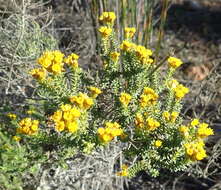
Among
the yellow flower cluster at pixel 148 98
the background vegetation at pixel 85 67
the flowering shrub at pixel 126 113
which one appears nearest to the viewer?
the flowering shrub at pixel 126 113

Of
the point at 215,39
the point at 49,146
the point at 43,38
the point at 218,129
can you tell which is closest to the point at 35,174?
the point at 49,146

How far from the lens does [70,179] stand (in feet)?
9.48

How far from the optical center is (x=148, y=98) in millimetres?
1830

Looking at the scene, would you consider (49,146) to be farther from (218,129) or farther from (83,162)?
(218,129)

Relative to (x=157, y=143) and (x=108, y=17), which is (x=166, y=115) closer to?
(x=157, y=143)

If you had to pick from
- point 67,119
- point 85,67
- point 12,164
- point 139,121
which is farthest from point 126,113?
point 85,67

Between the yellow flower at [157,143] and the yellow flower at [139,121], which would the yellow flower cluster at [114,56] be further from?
the yellow flower at [157,143]

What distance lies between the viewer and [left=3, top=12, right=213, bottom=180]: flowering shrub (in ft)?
5.62

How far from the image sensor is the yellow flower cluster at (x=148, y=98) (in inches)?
72.0

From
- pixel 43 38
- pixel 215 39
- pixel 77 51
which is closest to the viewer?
pixel 43 38

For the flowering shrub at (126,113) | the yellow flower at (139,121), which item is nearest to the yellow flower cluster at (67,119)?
the flowering shrub at (126,113)

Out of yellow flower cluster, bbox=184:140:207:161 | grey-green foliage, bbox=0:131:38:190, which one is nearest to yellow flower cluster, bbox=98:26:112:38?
yellow flower cluster, bbox=184:140:207:161

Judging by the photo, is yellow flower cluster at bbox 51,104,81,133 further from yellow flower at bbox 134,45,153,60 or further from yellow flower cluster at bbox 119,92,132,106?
yellow flower at bbox 134,45,153,60

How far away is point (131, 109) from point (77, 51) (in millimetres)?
1610
